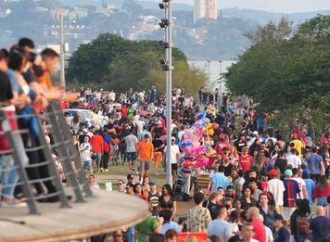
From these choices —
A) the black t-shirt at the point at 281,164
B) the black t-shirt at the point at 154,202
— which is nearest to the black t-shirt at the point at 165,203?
the black t-shirt at the point at 154,202

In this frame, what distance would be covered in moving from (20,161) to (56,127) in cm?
132

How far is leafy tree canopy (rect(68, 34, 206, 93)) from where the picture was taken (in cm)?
10612

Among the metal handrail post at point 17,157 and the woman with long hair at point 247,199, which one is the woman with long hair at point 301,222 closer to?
the woman with long hair at point 247,199

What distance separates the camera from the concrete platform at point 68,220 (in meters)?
12.6

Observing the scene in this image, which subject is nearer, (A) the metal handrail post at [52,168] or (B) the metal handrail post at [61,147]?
(A) the metal handrail post at [52,168]

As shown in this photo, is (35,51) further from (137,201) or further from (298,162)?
(298,162)

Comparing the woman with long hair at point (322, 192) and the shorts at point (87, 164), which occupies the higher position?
the woman with long hair at point (322, 192)

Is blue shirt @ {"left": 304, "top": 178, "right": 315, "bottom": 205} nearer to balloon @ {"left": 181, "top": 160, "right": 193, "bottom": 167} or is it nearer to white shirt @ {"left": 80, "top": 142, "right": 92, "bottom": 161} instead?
balloon @ {"left": 181, "top": 160, "right": 193, "bottom": 167}

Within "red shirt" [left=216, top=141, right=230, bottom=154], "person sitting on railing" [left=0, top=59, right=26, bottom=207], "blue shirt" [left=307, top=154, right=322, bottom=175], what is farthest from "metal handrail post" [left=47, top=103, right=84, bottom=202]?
"red shirt" [left=216, top=141, right=230, bottom=154]

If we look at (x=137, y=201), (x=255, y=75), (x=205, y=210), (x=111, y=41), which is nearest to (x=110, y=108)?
(x=255, y=75)

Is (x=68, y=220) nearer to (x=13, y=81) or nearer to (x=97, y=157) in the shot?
(x=13, y=81)

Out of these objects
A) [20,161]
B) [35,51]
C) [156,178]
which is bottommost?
[156,178]

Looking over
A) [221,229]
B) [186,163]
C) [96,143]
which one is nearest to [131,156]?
[96,143]

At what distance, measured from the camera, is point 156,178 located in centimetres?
4397
